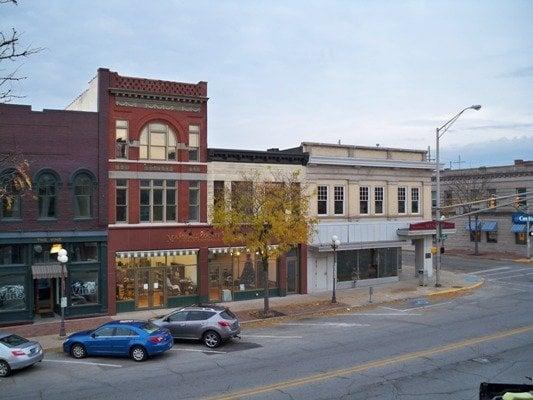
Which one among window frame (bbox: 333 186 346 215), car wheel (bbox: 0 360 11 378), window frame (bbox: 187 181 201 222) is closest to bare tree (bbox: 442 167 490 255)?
window frame (bbox: 333 186 346 215)

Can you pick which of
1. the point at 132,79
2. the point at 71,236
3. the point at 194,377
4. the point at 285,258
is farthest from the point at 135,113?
the point at 194,377

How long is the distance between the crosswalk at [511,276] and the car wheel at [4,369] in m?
31.6

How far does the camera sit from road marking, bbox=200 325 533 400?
52.7 feet

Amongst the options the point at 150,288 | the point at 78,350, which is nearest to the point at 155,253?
the point at 150,288

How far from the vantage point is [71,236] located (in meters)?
28.1

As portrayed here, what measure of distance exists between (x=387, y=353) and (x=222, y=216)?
11429 mm

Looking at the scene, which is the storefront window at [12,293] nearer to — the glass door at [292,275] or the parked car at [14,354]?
the parked car at [14,354]

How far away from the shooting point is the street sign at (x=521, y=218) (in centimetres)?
5591

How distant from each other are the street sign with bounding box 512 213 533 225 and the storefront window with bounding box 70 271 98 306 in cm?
4399

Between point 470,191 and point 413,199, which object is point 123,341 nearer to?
point 413,199

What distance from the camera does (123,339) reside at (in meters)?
20.4

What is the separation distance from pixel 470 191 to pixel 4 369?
56.3 metres

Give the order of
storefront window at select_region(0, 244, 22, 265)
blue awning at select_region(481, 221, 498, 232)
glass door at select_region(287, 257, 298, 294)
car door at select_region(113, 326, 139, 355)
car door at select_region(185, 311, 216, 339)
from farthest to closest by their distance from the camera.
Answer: blue awning at select_region(481, 221, 498, 232), glass door at select_region(287, 257, 298, 294), storefront window at select_region(0, 244, 22, 265), car door at select_region(185, 311, 216, 339), car door at select_region(113, 326, 139, 355)

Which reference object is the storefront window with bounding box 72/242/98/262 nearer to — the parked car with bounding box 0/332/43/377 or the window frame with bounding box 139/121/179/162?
the window frame with bounding box 139/121/179/162
